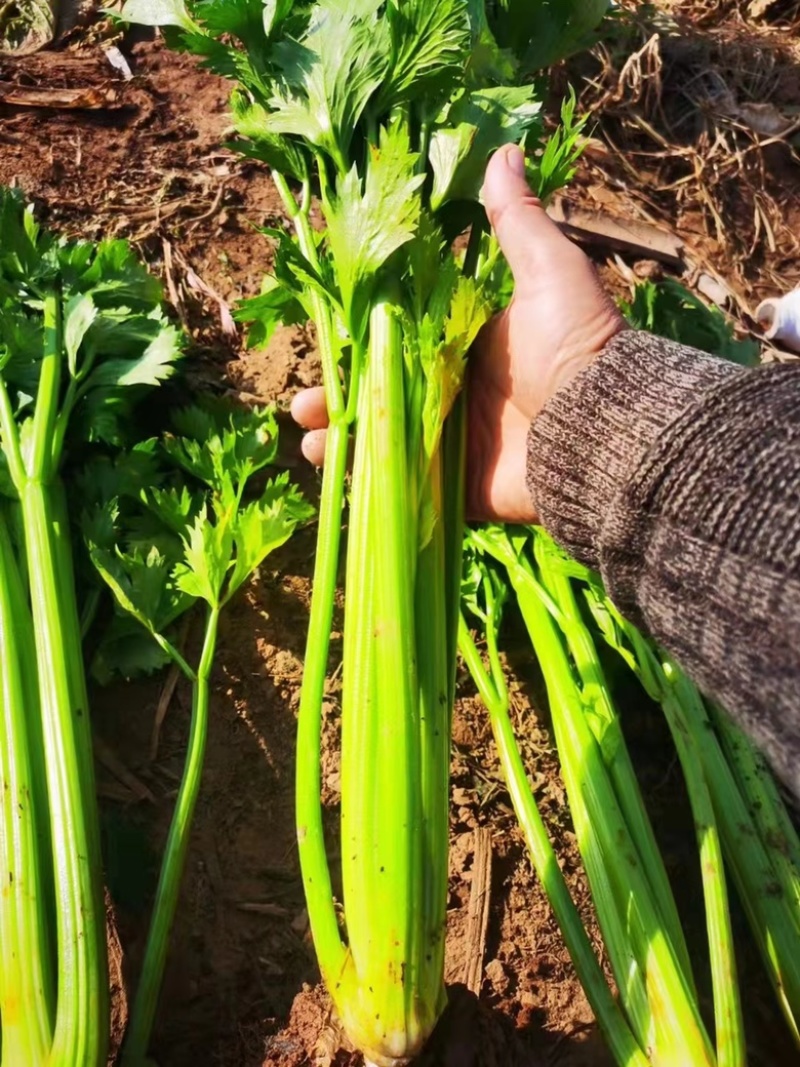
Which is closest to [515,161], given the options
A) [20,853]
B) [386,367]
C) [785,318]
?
[386,367]

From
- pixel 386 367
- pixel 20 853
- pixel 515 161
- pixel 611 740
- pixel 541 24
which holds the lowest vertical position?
pixel 611 740

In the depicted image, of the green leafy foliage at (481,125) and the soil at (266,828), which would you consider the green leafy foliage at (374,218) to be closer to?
the green leafy foliage at (481,125)

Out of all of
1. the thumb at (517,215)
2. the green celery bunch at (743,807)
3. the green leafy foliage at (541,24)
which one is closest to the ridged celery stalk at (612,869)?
the green celery bunch at (743,807)

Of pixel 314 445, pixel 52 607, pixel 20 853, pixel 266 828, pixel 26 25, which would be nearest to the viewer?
pixel 20 853

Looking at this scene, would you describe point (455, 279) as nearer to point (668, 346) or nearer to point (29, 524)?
point (668, 346)

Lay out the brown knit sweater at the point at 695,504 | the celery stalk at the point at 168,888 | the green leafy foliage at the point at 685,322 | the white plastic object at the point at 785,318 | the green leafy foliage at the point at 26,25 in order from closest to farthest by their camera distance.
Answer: the brown knit sweater at the point at 695,504 < the celery stalk at the point at 168,888 < the green leafy foliage at the point at 685,322 < the white plastic object at the point at 785,318 < the green leafy foliage at the point at 26,25

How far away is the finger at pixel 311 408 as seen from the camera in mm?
2496

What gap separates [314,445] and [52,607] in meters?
0.83

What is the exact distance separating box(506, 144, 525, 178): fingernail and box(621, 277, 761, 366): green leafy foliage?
2.65ft

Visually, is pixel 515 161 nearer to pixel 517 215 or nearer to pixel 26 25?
pixel 517 215

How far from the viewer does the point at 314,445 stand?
2.48 metres

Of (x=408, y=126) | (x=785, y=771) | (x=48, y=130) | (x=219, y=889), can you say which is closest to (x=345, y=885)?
Answer: (x=219, y=889)

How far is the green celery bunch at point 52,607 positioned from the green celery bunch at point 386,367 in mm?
459

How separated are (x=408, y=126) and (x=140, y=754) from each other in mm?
1730
